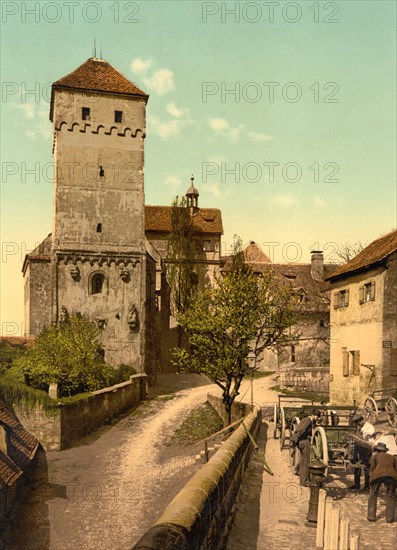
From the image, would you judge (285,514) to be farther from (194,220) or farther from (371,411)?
(194,220)

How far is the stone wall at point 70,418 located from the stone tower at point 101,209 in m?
6.98

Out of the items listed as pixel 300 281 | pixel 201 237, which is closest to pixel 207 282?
pixel 201 237

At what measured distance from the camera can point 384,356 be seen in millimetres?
22250

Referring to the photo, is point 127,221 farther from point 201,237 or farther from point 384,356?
point 384,356

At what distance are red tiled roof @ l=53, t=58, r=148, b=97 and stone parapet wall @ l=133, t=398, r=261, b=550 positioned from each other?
31457mm

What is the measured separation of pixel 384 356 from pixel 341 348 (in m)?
4.77

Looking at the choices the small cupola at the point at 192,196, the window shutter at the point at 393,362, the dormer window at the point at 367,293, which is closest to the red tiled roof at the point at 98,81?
the small cupola at the point at 192,196

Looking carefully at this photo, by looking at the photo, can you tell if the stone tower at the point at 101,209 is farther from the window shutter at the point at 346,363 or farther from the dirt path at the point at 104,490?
the window shutter at the point at 346,363

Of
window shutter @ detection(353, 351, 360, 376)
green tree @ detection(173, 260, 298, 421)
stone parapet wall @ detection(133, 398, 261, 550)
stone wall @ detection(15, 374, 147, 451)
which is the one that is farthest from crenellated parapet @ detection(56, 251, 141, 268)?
stone parapet wall @ detection(133, 398, 261, 550)

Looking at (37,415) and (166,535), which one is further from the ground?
(166,535)

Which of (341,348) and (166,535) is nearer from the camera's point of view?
(166,535)

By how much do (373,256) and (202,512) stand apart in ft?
67.0

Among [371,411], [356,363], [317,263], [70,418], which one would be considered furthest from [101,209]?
[317,263]

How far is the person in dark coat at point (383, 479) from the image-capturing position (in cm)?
844
